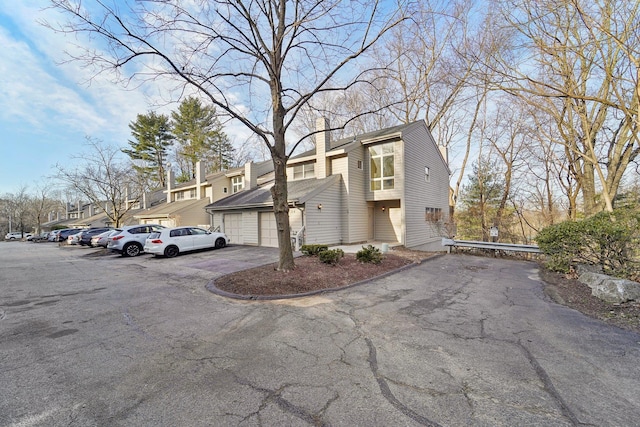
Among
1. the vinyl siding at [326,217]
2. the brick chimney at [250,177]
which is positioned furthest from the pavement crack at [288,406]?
the brick chimney at [250,177]

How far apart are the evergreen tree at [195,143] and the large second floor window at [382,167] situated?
26755 millimetres

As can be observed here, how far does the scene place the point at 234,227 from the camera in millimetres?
16844

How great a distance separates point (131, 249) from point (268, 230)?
7290mm

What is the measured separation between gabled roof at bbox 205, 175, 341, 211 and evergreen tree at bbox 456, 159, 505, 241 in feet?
40.6

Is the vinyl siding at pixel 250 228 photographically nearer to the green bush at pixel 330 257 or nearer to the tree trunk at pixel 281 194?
the green bush at pixel 330 257

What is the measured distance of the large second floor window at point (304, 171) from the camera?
1631 centimetres

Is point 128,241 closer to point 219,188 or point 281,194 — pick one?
point 219,188

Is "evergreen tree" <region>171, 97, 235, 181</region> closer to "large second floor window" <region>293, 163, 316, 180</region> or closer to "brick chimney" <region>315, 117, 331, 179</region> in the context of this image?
"large second floor window" <region>293, 163, 316, 180</region>

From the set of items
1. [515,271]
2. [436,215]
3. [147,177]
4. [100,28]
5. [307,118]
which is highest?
[307,118]

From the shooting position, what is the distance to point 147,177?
37.9 metres

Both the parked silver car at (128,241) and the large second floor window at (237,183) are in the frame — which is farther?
the large second floor window at (237,183)

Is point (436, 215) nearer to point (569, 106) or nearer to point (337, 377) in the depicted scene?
point (569, 106)

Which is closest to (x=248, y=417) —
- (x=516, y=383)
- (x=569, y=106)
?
(x=516, y=383)

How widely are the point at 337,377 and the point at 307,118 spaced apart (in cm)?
2448
